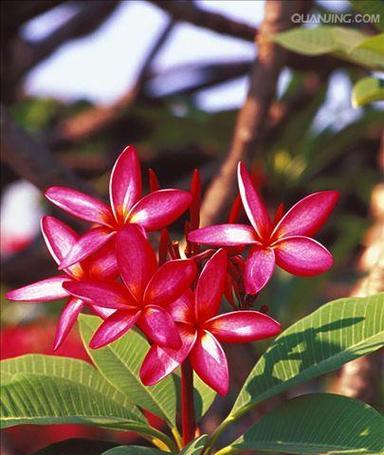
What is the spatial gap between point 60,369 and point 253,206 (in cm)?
26

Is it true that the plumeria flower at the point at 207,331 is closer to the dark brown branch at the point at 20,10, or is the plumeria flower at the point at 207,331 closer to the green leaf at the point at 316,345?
the green leaf at the point at 316,345

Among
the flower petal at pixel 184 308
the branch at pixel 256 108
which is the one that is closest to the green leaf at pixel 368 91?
the branch at pixel 256 108

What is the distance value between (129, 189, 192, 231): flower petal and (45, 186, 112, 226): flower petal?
0.10 feet

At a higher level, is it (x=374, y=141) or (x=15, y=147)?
(x=15, y=147)

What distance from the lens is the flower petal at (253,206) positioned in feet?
2.32

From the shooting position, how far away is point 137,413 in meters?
0.82

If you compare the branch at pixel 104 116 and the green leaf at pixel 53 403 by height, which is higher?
the green leaf at pixel 53 403

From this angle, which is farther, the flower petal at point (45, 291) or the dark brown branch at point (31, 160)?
the dark brown branch at point (31, 160)

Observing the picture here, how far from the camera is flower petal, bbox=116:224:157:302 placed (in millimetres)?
650

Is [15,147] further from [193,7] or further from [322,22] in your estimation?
[322,22]

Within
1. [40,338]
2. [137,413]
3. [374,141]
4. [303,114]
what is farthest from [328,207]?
[374,141]

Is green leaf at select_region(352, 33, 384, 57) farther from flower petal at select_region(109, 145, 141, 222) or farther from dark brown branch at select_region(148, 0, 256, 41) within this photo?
dark brown branch at select_region(148, 0, 256, 41)

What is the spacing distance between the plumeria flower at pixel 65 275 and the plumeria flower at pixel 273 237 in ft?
0.24

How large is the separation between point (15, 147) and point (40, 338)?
68 centimetres
